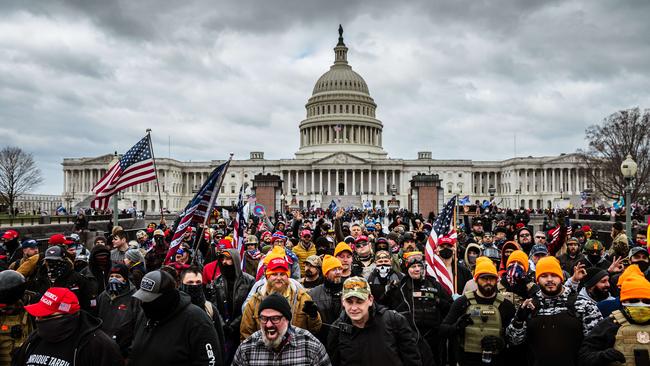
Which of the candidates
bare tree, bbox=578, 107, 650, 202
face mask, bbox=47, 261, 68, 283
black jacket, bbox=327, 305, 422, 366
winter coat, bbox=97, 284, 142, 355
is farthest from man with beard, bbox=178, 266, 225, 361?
bare tree, bbox=578, 107, 650, 202

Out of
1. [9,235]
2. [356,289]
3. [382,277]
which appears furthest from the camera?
[9,235]

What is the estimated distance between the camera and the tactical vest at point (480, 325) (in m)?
5.56

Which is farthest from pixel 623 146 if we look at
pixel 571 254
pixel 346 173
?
pixel 346 173

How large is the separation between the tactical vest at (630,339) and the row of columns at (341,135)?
114m

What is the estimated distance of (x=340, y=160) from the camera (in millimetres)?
109062

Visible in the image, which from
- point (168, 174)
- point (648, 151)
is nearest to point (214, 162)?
point (168, 174)

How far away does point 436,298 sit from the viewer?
640 centimetres

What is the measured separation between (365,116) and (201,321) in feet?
391

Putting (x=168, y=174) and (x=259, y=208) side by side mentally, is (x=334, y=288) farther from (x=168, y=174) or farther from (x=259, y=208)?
Result: (x=168, y=174)

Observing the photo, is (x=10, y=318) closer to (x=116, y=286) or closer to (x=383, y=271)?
(x=116, y=286)

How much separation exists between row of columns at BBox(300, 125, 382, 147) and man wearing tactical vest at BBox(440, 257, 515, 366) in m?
113

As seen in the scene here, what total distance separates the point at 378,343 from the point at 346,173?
105 m

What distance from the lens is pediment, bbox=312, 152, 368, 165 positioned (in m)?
109

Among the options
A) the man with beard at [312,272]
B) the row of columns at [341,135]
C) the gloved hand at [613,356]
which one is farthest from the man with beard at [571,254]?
the row of columns at [341,135]
